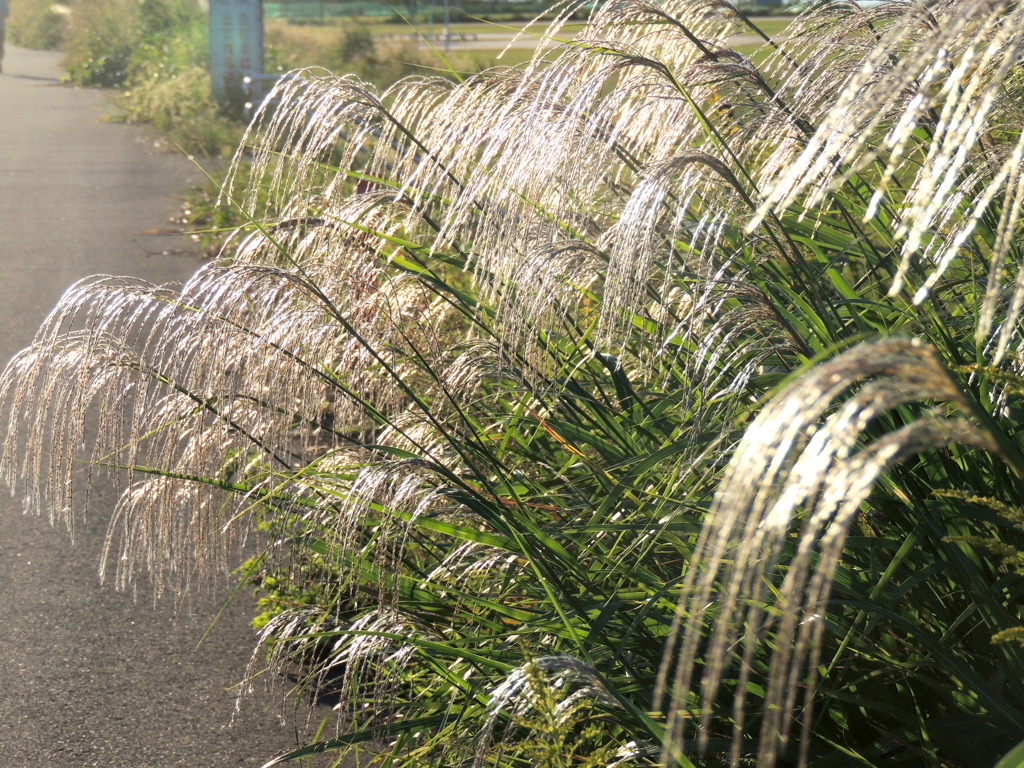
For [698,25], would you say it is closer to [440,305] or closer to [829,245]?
[829,245]

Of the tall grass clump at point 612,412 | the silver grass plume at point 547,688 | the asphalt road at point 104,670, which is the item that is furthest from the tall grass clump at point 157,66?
the silver grass plume at point 547,688

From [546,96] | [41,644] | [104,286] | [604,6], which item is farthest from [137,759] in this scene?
[604,6]

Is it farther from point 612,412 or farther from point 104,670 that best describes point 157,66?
point 612,412

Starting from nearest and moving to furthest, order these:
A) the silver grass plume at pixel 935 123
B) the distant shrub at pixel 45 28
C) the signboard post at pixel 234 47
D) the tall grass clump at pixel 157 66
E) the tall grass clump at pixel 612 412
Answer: the silver grass plume at pixel 935 123
the tall grass clump at pixel 612 412
the tall grass clump at pixel 157 66
the signboard post at pixel 234 47
the distant shrub at pixel 45 28

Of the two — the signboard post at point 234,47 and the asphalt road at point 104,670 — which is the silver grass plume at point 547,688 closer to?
the asphalt road at point 104,670

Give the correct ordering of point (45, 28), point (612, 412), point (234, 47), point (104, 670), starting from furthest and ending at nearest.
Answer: point (45, 28)
point (234, 47)
point (104, 670)
point (612, 412)

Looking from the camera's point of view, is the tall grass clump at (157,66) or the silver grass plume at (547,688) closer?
the silver grass plume at (547,688)

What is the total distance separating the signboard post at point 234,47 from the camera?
15461mm

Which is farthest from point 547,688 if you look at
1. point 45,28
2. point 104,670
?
point 45,28

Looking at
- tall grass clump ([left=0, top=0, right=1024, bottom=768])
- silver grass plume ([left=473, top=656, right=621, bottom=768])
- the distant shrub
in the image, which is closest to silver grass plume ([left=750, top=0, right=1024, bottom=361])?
tall grass clump ([left=0, top=0, right=1024, bottom=768])

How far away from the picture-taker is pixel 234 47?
1573 centimetres

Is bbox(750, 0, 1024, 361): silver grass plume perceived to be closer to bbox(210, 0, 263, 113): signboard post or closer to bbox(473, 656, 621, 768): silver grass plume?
bbox(473, 656, 621, 768): silver grass plume

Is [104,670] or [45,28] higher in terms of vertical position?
[45,28]

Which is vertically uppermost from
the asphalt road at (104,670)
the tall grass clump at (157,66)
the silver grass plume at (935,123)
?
the silver grass plume at (935,123)
